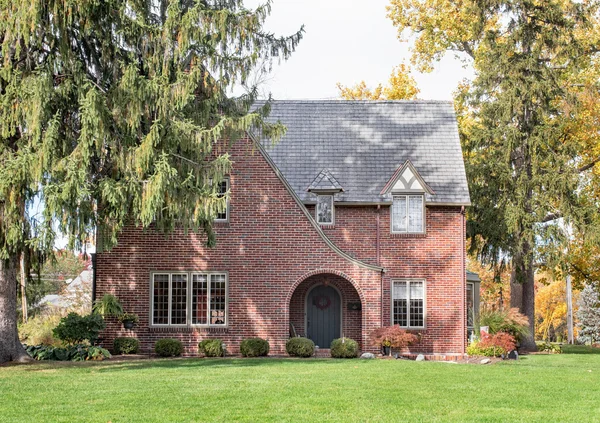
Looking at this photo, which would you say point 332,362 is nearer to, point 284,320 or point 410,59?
point 284,320

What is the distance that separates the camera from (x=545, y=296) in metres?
58.8

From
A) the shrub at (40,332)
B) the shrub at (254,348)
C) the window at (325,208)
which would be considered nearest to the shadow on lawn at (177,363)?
the shrub at (254,348)

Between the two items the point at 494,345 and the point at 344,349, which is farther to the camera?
the point at 494,345

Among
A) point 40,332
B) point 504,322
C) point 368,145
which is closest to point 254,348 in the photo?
point 40,332

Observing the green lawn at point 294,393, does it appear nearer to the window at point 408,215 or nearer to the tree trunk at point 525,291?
the window at point 408,215

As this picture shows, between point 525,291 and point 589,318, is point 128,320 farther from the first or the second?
point 589,318

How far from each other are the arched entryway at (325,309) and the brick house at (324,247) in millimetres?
34

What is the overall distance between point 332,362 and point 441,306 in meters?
6.12

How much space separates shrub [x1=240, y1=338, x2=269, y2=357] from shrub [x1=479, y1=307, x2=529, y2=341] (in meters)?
7.45

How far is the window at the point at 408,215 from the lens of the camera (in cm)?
2720

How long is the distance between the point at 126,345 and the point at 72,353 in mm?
2278

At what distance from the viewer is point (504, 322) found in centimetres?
2694

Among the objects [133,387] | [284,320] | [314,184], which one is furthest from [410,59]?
[133,387]

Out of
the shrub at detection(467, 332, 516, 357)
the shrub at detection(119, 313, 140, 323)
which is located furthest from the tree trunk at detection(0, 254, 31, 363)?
the shrub at detection(467, 332, 516, 357)
